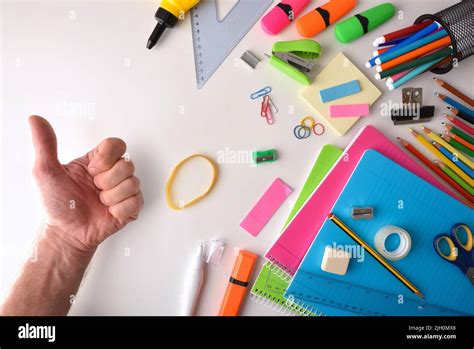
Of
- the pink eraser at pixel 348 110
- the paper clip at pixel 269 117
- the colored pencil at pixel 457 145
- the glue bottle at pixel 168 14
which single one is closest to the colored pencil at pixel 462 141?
the colored pencil at pixel 457 145

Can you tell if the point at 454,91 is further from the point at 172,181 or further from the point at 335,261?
the point at 172,181

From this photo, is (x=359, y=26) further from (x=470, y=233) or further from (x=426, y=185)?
(x=470, y=233)

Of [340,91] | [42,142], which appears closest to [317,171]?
[340,91]

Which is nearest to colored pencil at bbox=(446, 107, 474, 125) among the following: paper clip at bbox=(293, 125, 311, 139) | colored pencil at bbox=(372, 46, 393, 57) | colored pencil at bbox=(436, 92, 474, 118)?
colored pencil at bbox=(436, 92, 474, 118)

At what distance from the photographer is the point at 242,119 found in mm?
1193

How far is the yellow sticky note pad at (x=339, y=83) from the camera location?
3.90 feet

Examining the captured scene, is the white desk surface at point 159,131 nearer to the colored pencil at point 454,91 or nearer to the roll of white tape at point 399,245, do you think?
the colored pencil at point 454,91

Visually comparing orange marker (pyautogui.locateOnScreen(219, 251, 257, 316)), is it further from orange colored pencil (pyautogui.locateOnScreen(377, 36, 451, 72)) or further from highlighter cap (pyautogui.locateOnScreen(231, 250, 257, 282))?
orange colored pencil (pyautogui.locateOnScreen(377, 36, 451, 72))

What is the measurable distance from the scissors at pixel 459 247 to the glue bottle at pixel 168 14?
33.6 inches

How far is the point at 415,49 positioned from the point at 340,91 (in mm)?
200

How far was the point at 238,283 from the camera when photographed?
1.18 m

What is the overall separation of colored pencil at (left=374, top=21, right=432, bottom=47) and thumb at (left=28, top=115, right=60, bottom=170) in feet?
2.60
